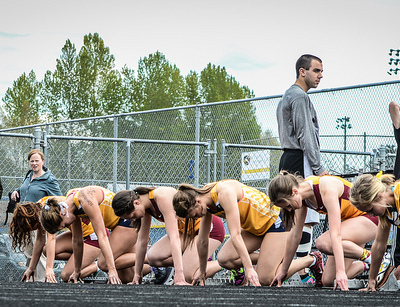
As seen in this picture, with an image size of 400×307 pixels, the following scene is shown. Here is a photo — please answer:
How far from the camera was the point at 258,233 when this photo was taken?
5.88m

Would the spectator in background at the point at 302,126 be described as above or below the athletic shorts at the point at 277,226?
above

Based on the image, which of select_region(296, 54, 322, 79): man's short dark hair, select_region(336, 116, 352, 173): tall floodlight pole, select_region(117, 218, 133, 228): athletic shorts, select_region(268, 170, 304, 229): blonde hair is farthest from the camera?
select_region(336, 116, 352, 173): tall floodlight pole

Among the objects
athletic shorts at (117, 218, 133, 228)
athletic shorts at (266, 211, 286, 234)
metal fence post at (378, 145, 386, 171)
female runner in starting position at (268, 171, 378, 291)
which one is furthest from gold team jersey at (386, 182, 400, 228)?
metal fence post at (378, 145, 386, 171)

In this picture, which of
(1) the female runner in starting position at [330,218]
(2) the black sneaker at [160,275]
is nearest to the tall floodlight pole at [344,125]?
(1) the female runner in starting position at [330,218]

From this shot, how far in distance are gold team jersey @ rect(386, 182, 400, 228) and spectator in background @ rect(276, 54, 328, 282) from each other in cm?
113

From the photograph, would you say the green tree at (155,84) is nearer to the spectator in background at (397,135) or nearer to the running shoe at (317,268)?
the running shoe at (317,268)

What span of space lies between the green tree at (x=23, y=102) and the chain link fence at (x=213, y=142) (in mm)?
18819

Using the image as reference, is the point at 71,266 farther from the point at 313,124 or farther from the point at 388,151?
the point at 388,151

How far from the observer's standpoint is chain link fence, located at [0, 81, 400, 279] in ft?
24.8

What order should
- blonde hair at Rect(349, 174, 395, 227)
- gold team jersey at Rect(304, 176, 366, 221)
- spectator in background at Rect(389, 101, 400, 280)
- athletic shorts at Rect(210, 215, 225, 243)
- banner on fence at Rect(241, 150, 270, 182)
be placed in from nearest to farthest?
1. blonde hair at Rect(349, 174, 395, 227)
2. gold team jersey at Rect(304, 176, 366, 221)
3. spectator in background at Rect(389, 101, 400, 280)
4. athletic shorts at Rect(210, 215, 225, 243)
5. banner on fence at Rect(241, 150, 270, 182)

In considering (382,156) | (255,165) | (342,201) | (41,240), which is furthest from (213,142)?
(342,201)

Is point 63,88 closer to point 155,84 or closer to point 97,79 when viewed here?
point 97,79

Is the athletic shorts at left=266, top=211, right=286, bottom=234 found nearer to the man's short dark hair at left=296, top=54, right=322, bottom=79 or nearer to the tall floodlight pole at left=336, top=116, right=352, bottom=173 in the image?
the man's short dark hair at left=296, top=54, right=322, bottom=79

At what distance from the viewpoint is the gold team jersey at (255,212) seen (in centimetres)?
564
